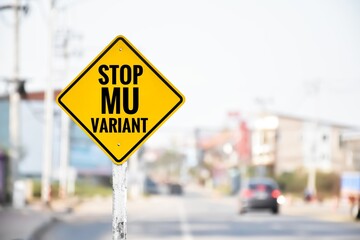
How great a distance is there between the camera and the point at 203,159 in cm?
14662

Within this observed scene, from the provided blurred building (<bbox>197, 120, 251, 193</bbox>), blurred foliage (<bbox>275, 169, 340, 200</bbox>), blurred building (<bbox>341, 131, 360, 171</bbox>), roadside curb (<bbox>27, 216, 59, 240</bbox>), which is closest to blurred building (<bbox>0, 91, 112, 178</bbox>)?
blurred building (<bbox>197, 120, 251, 193</bbox>)

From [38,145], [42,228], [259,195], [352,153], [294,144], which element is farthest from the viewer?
[38,145]

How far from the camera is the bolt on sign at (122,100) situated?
6344 mm

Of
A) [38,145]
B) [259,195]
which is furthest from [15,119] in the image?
[38,145]

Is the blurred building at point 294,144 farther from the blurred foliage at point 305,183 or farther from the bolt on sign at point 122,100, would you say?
the bolt on sign at point 122,100

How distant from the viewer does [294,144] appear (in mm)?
81688

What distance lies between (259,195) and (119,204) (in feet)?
89.0

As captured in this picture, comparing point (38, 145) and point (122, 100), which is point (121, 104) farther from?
point (38, 145)

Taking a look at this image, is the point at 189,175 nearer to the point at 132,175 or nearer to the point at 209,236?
the point at 132,175

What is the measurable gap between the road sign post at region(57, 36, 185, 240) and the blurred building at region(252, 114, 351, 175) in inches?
2745

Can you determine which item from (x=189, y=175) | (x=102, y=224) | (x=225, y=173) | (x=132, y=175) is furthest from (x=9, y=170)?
(x=189, y=175)

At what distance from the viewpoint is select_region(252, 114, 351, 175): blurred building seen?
7881 cm

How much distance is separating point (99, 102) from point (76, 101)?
0.23 m

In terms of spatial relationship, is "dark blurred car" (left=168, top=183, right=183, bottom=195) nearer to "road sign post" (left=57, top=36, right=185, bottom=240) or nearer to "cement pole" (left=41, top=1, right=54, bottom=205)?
"cement pole" (left=41, top=1, right=54, bottom=205)
